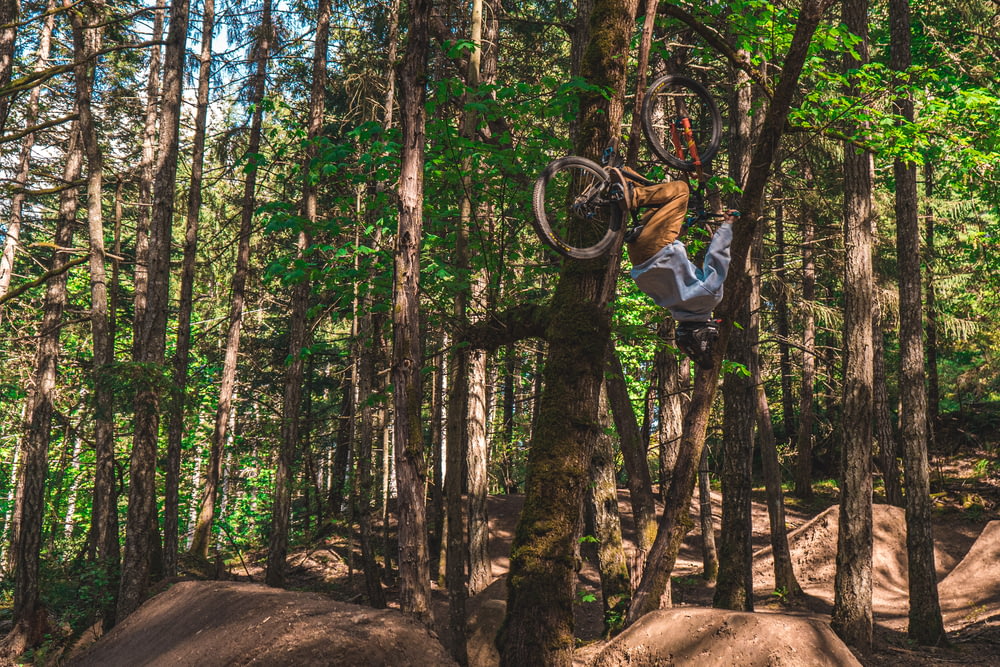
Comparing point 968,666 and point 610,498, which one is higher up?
point 610,498

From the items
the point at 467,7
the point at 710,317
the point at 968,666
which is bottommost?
the point at 968,666

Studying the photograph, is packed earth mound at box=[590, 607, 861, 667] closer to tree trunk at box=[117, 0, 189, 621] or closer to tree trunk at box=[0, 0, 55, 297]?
tree trunk at box=[117, 0, 189, 621]

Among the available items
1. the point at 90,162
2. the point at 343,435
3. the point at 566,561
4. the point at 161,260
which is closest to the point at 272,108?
the point at 161,260

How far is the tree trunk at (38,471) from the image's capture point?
1367 centimetres

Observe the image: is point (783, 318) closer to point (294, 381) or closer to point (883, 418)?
point (883, 418)

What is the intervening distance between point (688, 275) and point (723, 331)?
0.63 m

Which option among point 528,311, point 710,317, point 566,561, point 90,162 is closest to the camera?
point 566,561

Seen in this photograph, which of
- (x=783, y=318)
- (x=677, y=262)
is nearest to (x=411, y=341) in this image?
(x=677, y=262)

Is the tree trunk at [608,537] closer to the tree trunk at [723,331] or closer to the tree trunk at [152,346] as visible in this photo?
the tree trunk at [723,331]

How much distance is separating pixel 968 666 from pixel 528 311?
8.49 meters

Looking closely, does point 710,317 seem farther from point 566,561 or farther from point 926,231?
point 926,231

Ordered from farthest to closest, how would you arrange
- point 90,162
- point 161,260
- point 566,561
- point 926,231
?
1. point 926,231
2. point 90,162
3. point 161,260
4. point 566,561

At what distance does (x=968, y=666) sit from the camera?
9672 millimetres

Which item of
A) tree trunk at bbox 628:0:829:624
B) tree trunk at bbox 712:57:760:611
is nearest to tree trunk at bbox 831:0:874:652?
tree trunk at bbox 712:57:760:611
